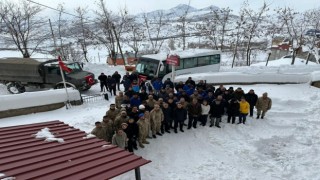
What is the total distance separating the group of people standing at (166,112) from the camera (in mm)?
9875

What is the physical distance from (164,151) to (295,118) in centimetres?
736

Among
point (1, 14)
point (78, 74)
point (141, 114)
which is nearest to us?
point (141, 114)

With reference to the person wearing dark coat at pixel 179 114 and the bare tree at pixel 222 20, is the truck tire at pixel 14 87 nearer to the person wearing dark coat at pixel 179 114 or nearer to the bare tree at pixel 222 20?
the person wearing dark coat at pixel 179 114

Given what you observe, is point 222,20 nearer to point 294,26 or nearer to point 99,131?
point 294,26

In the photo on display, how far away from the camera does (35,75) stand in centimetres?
1792

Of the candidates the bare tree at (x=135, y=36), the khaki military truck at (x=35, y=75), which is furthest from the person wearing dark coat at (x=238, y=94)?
the bare tree at (x=135, y=36)

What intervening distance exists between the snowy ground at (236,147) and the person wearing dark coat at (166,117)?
1.02 feet

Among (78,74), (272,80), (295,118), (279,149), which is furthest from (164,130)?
(272,80)

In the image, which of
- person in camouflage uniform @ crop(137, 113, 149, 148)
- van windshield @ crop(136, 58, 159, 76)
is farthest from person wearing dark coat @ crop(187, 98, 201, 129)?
van windshield @ crop(136, 58, 159, 76)

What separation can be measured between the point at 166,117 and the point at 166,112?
212 mm

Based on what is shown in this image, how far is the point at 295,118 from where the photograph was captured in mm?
14438

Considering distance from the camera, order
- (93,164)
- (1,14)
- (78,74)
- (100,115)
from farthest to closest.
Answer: (1,14) → (78,74) → (100,115) → (93,164)

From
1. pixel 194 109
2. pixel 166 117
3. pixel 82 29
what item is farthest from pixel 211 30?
pixel 166 117

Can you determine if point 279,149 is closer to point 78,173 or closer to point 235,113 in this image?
point 235,113
